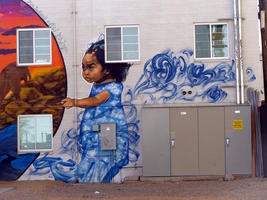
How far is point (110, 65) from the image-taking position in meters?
16.7

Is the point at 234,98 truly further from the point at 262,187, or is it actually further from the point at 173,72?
the point at 262,187

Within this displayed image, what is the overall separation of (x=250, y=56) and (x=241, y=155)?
317 cm

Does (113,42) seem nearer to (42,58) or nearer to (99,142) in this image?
(42,58)

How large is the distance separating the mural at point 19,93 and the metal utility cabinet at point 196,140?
3.12 m

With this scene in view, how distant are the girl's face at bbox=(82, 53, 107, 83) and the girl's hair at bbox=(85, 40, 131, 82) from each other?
0.13 m

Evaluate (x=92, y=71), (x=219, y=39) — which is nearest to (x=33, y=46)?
(x=92, y=71)

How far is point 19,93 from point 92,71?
2488 mm

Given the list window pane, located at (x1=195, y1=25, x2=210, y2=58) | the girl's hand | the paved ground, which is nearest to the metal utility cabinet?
the paved ground

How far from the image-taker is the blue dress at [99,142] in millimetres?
16469

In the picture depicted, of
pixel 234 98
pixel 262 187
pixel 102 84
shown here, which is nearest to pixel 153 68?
pixel 102 84

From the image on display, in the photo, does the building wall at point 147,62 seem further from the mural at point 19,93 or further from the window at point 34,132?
the window at point 34,132

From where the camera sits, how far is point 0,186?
616 inches

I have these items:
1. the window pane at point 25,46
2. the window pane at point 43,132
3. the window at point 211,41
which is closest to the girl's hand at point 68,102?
the window pane at point 43,132

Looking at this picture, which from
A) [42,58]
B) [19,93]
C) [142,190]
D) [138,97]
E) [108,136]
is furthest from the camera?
[42,58]
